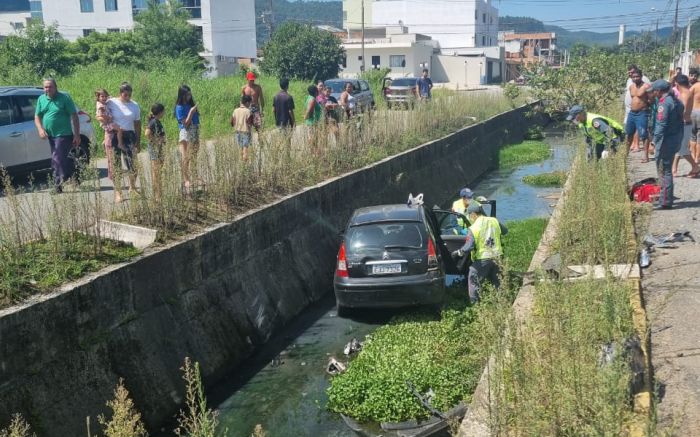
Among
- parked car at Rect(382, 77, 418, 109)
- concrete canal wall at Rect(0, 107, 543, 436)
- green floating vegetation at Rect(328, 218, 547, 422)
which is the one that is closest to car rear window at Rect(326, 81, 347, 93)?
parked car at Rect(382, 77, 418, 109)

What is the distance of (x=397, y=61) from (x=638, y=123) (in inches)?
2630

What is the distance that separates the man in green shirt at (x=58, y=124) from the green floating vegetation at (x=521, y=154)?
64.9 feet

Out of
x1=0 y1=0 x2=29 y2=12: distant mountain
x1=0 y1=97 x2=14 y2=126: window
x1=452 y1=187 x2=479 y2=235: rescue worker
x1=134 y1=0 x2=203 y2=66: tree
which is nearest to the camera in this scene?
x1=452 y1=187 x2=479 y2=235: rescue worker

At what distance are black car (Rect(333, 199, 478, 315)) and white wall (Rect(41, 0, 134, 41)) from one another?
210 ft

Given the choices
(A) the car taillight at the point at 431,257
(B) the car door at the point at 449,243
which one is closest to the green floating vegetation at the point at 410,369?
(A) the car taillight at the point at 431,257

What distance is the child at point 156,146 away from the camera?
10117 millimetres

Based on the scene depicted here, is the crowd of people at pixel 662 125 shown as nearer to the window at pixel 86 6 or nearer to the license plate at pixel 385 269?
the license plate at pixel 385 269

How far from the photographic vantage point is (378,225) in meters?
11.1

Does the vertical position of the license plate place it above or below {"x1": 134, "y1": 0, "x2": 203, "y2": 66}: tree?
below

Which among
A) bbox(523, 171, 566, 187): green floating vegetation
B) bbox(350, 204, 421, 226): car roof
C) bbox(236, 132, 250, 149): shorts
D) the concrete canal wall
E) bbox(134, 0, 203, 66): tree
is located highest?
bbox(134, 0, 203, 66): tree

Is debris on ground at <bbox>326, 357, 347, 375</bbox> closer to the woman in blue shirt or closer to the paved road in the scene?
the paved road

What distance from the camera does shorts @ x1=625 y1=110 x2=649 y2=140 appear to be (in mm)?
16375

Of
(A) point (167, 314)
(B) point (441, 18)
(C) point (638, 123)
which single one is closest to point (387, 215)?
(A) point (167, 314)

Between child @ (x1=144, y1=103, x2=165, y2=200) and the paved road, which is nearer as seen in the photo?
the paved road
